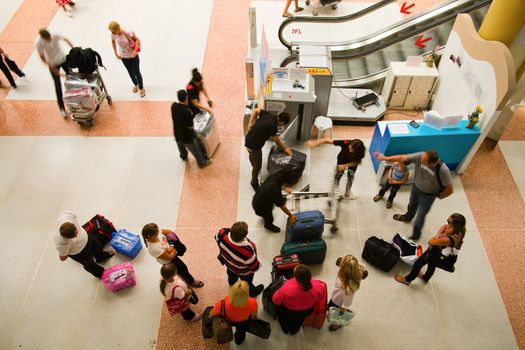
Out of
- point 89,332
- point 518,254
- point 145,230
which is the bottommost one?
point 89,332

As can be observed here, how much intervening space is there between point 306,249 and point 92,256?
2625 mm

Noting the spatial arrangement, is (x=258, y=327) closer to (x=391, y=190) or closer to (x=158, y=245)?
(x=158, y=245)

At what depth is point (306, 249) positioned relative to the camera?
4.50 m

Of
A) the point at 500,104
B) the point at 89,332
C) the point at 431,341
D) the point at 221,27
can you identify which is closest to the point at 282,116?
the point at 500,104

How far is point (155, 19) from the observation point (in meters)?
8.78

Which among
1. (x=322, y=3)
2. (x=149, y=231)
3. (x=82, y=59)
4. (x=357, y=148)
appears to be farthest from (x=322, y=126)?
(x=322, y=3)

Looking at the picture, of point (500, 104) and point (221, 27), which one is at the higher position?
point (500, 104)

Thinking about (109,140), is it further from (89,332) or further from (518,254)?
(518,254)

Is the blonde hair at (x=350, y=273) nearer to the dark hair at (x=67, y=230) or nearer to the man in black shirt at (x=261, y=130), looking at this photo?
the man in black shirt at (x=261, y=130)

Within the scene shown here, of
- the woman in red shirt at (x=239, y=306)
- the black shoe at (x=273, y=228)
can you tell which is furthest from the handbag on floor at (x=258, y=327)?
the black shoe at (x=273, y=228)

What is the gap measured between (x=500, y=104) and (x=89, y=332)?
5955 mm

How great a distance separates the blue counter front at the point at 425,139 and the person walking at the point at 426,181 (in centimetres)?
63

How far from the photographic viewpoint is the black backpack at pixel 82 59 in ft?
20.2

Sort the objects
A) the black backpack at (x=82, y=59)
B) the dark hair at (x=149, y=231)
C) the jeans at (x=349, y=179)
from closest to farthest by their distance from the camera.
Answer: the dark hair at (x=149, y=231) → the jeans at (x=349, y=179) → the black backpack at (x=82, y=59)
